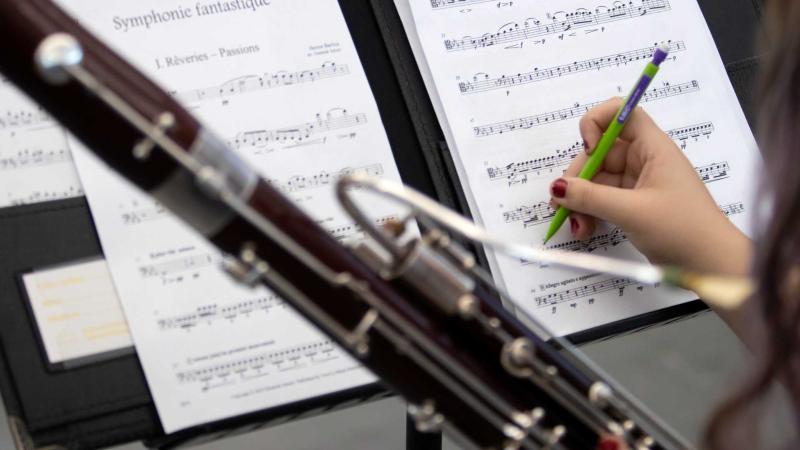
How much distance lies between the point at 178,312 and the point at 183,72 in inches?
9.3

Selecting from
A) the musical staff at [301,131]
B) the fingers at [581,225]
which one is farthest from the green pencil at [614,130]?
the musical staff at [301,131]

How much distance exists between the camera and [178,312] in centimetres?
90

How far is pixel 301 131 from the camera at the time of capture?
98cm

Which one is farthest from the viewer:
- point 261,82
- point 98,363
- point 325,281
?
point 261,82

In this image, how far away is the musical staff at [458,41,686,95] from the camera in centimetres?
103

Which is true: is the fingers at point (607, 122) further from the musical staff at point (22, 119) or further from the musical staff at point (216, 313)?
the musical staff at point (22, 119)

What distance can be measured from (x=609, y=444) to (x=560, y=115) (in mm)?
452

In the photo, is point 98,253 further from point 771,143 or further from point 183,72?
point 771,143

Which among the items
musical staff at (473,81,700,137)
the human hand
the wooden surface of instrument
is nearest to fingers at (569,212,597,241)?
the human hand

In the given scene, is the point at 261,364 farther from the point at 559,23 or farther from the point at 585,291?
the point at 559,23

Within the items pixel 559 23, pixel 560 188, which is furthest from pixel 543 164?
pixel 559 23

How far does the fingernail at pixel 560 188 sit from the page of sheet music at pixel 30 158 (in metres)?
0.45

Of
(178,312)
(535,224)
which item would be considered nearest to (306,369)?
(178,312)

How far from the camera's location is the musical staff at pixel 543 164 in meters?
1.01
